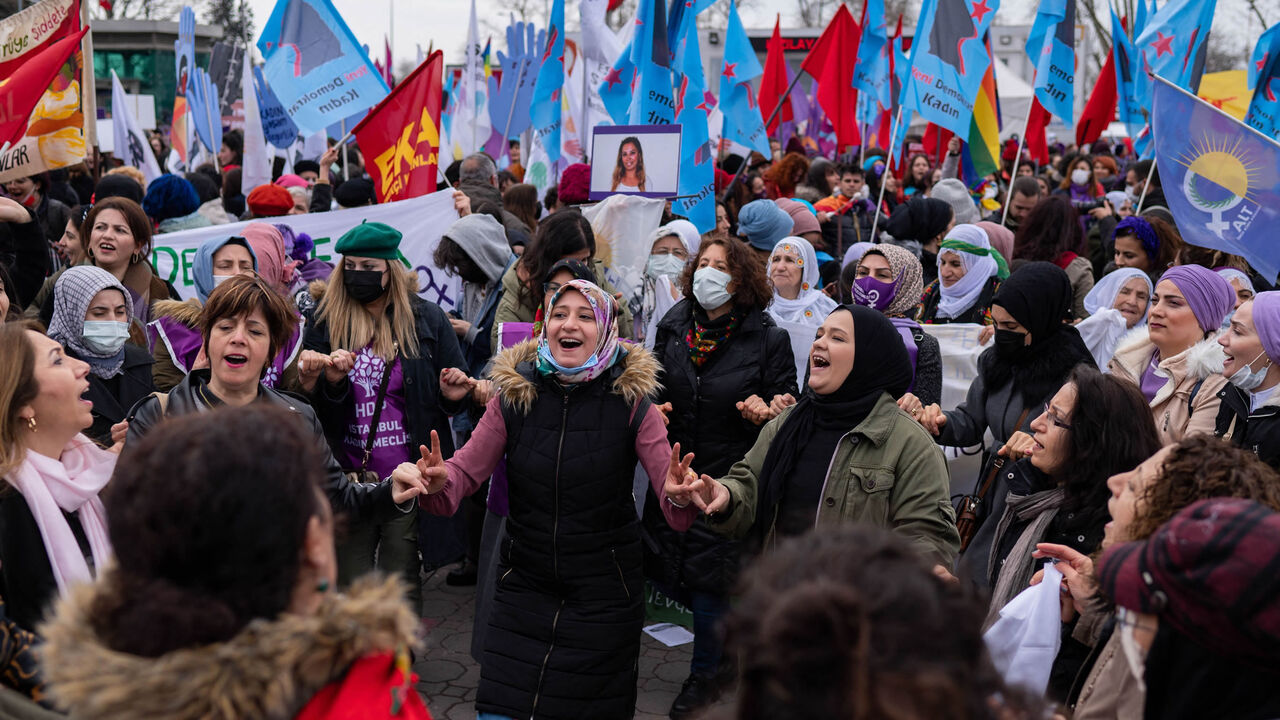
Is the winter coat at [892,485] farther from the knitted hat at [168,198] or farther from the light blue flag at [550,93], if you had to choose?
the light blue flag at [550,93]

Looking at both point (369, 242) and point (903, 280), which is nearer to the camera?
point (369, 242)

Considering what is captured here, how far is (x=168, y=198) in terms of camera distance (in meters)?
6.99

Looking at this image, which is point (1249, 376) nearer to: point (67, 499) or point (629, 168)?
point (67, 499)

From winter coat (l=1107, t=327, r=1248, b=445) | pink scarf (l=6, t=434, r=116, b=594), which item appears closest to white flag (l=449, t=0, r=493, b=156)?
winter coat (l=1107, t=327, r=1248, b=445)

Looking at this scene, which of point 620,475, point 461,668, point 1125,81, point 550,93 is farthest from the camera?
point 1125,81

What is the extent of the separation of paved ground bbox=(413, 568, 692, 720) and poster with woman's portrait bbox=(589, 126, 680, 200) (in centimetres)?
279

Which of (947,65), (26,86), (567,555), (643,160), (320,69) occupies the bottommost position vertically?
(567,555)

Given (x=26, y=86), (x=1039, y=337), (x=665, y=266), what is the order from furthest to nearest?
(x=665, y=266)
(x=26, y=86)
(x=1039, y=337)

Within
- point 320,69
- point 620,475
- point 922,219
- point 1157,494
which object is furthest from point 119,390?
point 922,219

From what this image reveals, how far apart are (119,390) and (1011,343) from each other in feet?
11.8

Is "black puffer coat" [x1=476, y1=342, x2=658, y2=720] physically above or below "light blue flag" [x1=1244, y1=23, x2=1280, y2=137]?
below

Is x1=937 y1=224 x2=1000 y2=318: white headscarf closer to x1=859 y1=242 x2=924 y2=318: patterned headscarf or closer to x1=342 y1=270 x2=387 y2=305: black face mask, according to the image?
x1=859 y1=242 x2=924 y2=318: patterned headscarf

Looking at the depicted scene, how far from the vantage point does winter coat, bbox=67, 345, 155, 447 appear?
161 inches

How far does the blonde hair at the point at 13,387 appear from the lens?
2.62m
